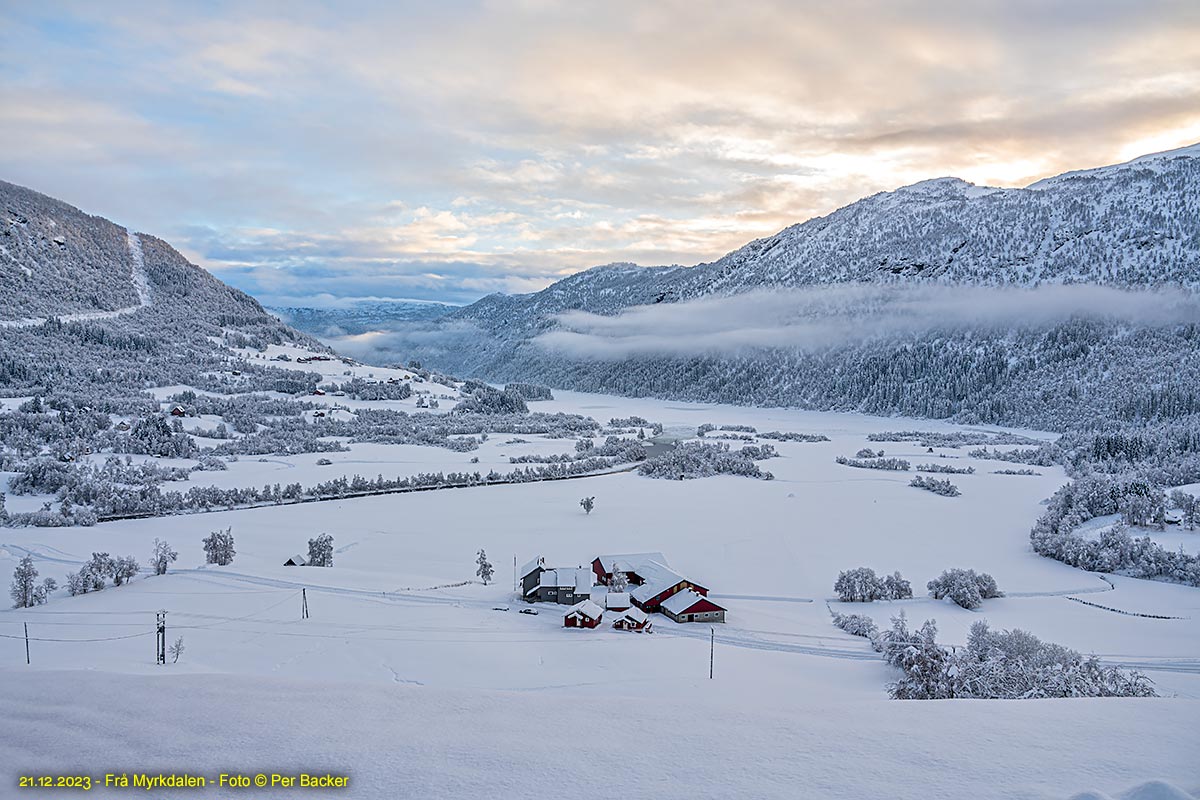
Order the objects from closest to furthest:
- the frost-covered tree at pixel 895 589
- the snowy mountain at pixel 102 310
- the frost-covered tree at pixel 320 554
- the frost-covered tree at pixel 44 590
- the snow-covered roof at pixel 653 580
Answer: the frost-covered tree at pixel 44 590 < the snow-covered roof at pixel 653 580 < the frost-covered tree at pixel 895 589 < the frost-covered tree at pixel 320 554 < the snowy mountain at pixel 102 310

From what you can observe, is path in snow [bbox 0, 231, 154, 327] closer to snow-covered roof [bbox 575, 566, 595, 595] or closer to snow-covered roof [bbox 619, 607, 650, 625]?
snow-covered roof [bbox 575, 566, 595, 595]

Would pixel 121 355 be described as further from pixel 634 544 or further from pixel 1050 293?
pixel 1050 293

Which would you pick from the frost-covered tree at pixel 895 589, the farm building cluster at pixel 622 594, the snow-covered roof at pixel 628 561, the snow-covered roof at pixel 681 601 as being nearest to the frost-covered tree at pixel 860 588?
the frost-covered tree at pixel 895 589

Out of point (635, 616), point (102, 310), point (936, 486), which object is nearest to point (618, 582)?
point (635, 616)

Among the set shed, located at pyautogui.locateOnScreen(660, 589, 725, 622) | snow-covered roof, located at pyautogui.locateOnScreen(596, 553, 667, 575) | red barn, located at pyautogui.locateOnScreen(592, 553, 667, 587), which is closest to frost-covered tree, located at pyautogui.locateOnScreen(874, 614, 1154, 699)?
shed, located at pyautogui.locateOnScreen(660, 589, 725, 622)

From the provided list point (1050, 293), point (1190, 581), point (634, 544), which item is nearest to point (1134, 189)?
point (1050, 293)

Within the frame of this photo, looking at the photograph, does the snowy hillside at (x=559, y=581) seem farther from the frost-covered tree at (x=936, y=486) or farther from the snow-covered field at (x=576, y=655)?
the frost-covered tree at (x=936, y=486)

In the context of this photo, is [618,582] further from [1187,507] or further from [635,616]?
[1187,507]
